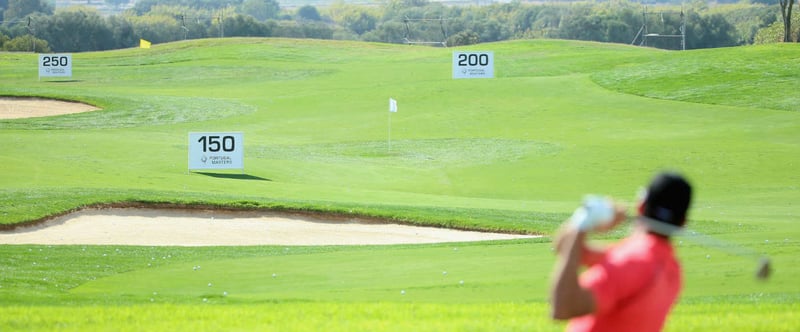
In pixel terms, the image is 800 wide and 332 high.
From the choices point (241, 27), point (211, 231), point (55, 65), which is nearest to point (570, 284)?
point (211, 231)

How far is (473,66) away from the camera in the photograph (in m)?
55.1

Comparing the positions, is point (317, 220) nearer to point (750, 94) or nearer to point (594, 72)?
point (750, 94)

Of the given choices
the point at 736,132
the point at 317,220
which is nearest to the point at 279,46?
the point at 736,132

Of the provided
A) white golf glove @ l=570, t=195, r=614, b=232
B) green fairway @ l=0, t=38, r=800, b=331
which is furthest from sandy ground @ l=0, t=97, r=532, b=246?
white golf glove @ l=570, t=195, r=614, b=232

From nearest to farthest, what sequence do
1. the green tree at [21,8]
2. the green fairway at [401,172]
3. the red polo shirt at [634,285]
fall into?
1. the red polo shirt at [634,285]
2. the green fairway at [401,172]
3. the green tree at [21,8]

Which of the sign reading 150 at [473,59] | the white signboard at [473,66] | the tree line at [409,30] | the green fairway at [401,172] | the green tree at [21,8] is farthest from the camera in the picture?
the green tree at [21,8]

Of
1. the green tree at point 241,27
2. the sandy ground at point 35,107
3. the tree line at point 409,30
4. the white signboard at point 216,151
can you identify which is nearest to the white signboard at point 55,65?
the sandy ground at point 35,107

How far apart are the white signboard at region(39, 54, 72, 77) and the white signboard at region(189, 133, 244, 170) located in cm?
3739

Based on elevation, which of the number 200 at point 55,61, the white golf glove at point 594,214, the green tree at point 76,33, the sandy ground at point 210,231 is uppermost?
the green tree at point 76,33

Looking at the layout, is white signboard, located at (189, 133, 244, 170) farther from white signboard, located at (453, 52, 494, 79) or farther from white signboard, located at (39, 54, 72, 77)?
white signboard, located at (39, 54, 72, 77)

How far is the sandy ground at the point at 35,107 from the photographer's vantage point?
46812 mm

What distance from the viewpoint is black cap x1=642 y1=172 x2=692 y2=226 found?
4.59 meters

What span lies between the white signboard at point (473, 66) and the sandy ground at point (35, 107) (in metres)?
17.7

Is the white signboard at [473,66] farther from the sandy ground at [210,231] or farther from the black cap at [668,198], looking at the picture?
the black cap at [668,198]
